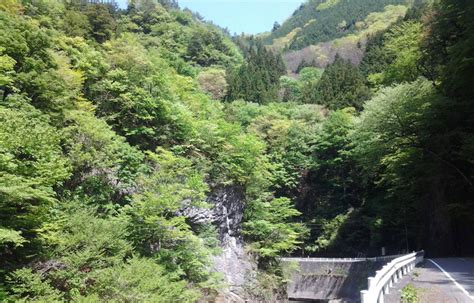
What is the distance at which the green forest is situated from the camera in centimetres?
1227

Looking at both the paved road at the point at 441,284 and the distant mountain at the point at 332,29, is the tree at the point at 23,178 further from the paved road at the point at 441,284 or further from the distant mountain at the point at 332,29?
the distant mountain at the point at 332,29

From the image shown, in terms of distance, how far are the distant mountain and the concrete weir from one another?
166 feet

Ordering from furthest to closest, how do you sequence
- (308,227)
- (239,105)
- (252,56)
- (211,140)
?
(252,56) → (239,105) → (308,227) → (211,140)

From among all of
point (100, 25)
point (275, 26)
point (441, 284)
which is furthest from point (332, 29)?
point (441, 284)

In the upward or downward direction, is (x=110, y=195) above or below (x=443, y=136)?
below

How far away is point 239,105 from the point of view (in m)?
45.9

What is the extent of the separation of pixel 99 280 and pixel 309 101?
41816mm

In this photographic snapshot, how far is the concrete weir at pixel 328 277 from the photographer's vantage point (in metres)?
26.7

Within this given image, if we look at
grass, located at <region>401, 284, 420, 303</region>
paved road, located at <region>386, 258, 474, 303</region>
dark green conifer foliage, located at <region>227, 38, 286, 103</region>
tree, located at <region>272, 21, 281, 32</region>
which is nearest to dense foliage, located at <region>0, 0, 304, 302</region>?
grass, located at <region>401, 284, 420, 303</region>

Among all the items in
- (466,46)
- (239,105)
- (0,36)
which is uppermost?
(239,105)

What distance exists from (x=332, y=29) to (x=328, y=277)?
9192 cm

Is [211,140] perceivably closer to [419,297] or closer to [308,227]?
[419,297]

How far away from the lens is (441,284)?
34.9ft

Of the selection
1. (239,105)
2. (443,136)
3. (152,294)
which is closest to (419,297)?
(152,294)
